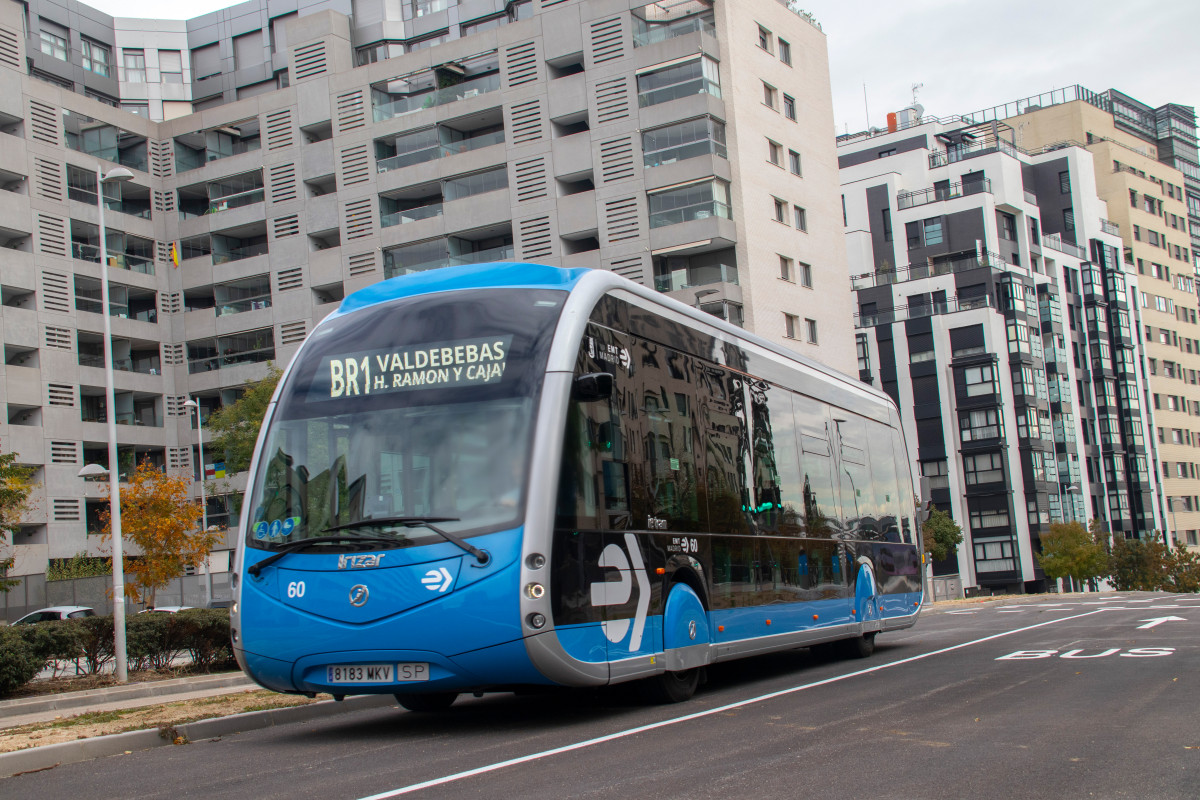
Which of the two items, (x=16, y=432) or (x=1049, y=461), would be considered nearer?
(x=16, y=432)

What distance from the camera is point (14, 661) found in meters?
15.5

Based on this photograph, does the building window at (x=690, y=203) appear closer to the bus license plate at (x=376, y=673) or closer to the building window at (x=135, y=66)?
the building window at (x=135, y=66)

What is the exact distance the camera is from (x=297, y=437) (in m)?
9.98

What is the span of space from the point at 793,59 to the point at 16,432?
38695 millimetres

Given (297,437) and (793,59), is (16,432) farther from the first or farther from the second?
(297,437)

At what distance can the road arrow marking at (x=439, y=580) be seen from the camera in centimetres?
918

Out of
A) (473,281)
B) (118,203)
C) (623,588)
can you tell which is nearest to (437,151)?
(118,203)

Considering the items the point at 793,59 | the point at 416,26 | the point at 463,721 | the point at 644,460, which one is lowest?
the point at 463,721

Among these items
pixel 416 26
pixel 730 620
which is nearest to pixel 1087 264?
pixel 416 26

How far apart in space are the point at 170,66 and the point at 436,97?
2265 centimetres

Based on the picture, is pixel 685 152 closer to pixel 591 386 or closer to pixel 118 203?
pixel 118 203

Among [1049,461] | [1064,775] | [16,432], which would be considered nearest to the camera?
[1064,775]

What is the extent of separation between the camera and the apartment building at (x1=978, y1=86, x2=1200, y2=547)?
104625mm

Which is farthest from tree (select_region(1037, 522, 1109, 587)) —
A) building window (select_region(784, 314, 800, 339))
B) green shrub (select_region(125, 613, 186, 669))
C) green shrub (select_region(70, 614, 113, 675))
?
green shrub (select_region(70, 614, 113, 675))
